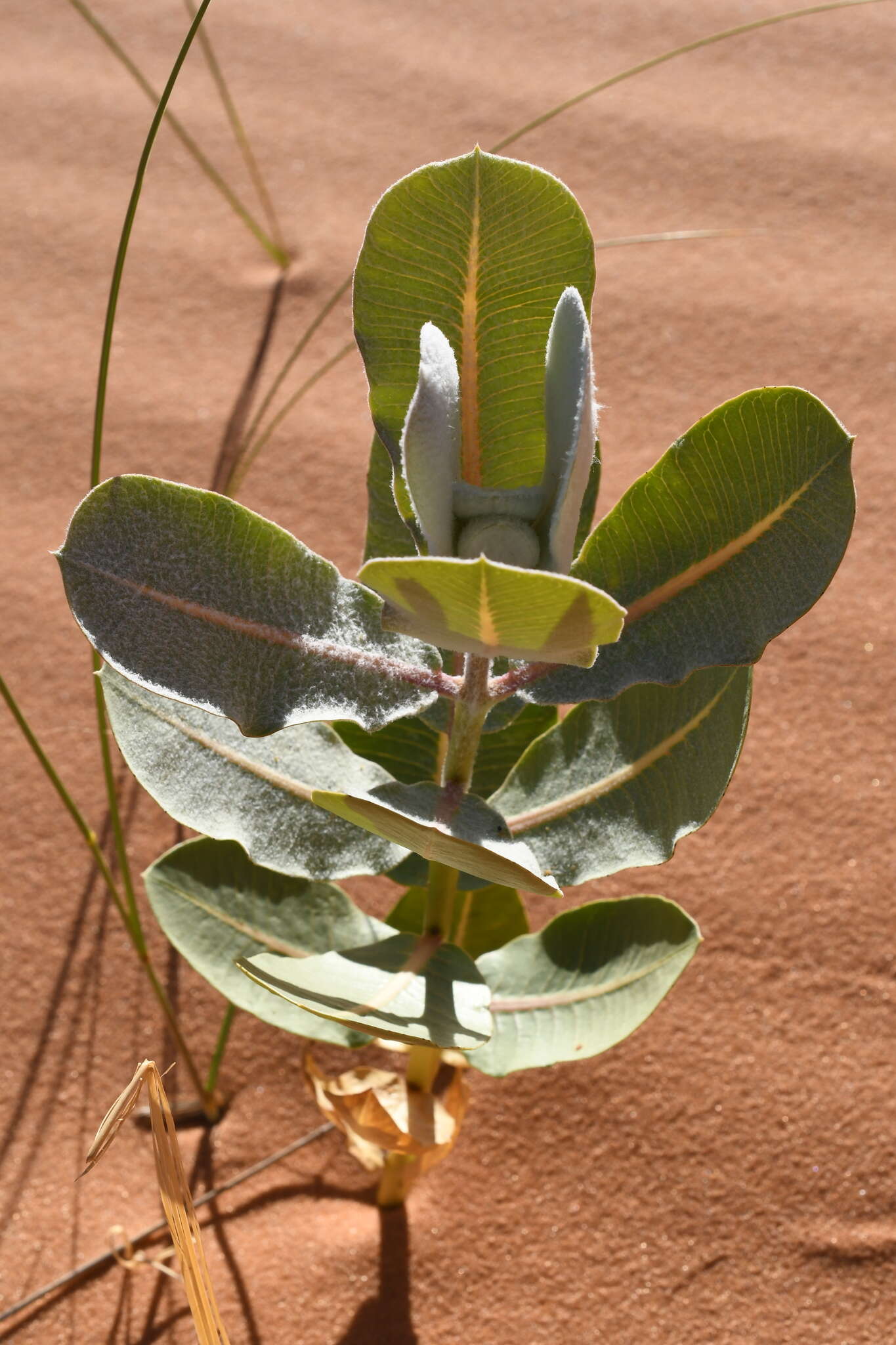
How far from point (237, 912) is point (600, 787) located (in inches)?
14.3

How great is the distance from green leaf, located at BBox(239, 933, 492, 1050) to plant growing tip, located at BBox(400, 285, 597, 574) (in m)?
0.31

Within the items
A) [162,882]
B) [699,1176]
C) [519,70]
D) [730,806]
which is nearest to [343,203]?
[519,70]

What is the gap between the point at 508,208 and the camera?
0.77 metres

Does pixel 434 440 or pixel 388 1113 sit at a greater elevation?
pixel 434 440

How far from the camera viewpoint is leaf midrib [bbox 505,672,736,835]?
90 cm

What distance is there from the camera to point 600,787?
3.08 feet

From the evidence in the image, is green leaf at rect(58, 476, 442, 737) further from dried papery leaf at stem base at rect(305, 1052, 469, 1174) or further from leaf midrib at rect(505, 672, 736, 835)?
dried papery leaf at stem base at rect(305, 1052, 469, 1174)

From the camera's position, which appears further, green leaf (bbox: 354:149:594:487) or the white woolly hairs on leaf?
green leaf (bbox: 354:149:594:487)

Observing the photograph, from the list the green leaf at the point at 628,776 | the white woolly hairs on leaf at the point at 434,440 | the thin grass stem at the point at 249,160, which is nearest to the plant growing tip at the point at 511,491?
the white woolly hairs on leaf at the point at 434,440

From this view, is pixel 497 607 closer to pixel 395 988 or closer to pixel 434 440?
pixel 434 440

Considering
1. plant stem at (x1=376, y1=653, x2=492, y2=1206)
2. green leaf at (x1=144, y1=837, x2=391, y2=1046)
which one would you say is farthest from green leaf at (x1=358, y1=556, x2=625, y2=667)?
green leaf at (x1=144, y1=837, x2=391, y2=1046)

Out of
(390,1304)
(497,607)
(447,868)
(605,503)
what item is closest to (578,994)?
(447,868)

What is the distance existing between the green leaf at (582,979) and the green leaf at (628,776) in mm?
87

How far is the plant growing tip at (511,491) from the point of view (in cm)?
66
